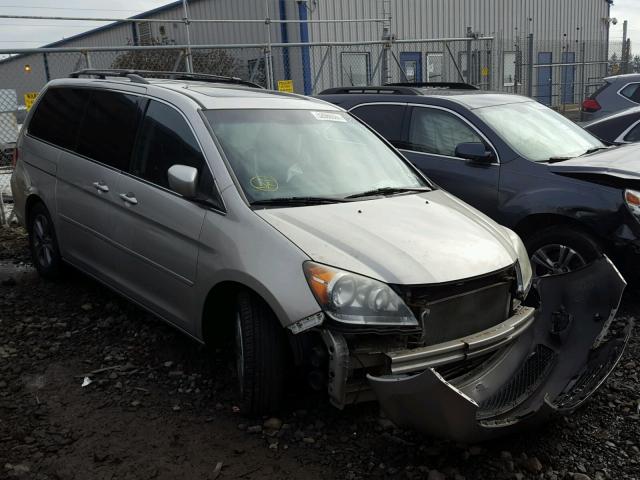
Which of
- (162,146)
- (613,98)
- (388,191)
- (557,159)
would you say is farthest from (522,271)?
(613,98)

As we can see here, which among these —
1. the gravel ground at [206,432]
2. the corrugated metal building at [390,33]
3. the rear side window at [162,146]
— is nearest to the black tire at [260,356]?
the gravel ground at [206,432]

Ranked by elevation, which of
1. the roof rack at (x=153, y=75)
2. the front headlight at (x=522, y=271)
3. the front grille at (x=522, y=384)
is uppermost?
the roof rack at (x=153, y=75)

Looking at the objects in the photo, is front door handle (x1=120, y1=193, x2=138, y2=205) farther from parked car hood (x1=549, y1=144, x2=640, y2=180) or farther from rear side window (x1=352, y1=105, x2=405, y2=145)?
parked car hood (x1=549, y1=144, x2=640, y2=180)

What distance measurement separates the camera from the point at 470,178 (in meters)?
5.43

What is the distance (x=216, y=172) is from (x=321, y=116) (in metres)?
1.13

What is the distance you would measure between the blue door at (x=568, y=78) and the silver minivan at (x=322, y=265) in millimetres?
19687

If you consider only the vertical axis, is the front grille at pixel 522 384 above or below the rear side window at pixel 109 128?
below

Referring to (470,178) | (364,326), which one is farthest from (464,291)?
(470,178)

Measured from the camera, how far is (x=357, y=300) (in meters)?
2.89

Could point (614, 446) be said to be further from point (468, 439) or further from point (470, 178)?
point (470, 178)

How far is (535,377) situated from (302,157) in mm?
1863

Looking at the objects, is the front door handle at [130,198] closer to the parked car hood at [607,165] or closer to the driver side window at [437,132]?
the driver side window at [437,132]

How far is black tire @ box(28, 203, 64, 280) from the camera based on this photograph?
17.1 ft

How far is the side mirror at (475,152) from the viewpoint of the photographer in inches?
206
